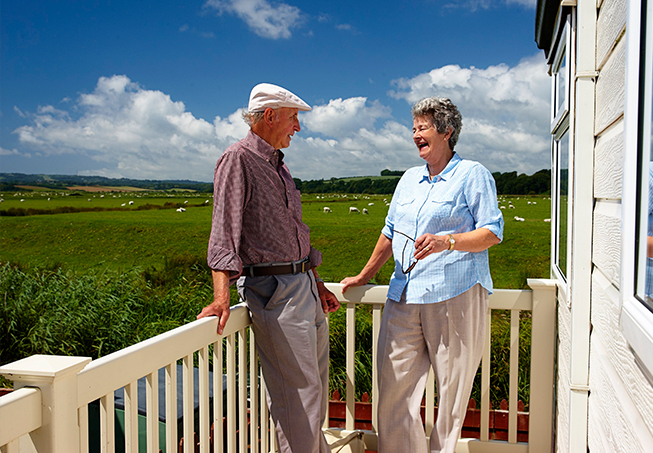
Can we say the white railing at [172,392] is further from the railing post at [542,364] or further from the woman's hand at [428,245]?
the woman's hand at [428,245]

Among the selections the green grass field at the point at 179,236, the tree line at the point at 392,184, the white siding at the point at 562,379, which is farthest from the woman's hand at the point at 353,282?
the green grass field at the point at 179,236

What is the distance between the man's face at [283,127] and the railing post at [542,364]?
117cm

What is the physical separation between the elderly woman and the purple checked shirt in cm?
43

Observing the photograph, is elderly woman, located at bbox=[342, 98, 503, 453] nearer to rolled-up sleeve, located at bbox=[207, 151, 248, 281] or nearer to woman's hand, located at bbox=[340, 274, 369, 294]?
woman's hand, located at bbox=[340, 274, 369, 294]

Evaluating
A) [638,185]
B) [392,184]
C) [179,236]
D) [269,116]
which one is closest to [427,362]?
[269,116]

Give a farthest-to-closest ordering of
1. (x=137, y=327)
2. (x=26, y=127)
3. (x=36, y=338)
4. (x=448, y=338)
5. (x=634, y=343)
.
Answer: (x=26, y=127), (x=137, y=327), (x=36, y=338), (x=448, y=338), (x=634, y=343)

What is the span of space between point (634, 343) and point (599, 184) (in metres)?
0.60

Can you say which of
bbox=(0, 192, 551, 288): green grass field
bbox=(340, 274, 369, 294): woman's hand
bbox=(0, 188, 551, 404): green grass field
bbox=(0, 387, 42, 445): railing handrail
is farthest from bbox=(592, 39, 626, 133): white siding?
bbox=(0, 192, 551, 288): green grass field

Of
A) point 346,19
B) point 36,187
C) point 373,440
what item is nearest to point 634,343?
point 373,440

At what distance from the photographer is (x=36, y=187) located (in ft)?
75.6

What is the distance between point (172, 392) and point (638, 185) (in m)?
1.19

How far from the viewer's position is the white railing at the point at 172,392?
34.8 inches

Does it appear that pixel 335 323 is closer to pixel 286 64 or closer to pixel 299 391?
pixel 299 391

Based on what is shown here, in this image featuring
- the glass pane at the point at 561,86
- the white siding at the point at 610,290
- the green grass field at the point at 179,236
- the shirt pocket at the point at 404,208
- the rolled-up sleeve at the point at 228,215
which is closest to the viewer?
the white siding at the point at 610,290
